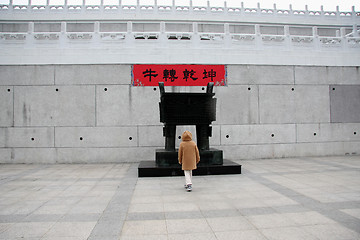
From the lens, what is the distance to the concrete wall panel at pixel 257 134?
32.2ft

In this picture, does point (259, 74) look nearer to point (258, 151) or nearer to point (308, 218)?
point (258, 151)

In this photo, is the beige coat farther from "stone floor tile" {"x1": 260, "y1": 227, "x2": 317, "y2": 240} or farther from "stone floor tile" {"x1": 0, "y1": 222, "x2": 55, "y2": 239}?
"stone floor tile" {"x1": 0, "y1": 222, "x2": 55, "y2": 239}

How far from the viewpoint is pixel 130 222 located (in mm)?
3588

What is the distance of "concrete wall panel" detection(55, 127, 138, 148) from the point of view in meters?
9.41

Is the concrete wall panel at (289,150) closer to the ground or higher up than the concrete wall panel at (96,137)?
closer to the ground

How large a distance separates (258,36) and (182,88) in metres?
3.95

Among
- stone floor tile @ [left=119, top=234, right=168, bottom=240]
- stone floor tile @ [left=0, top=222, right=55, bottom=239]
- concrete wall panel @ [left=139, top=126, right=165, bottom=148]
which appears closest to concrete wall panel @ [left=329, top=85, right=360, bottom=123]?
concrete wall panel @ [left=139, top=126, right=165, bottom=148]

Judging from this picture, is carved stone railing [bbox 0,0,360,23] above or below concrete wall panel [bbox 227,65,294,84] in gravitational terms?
above

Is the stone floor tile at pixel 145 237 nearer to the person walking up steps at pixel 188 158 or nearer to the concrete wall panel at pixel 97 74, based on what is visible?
the person walking up steps at pixel 188 158

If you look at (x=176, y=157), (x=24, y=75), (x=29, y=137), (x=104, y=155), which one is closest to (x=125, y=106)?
(x=104, y=155)

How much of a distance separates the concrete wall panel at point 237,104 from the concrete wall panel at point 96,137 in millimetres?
3635

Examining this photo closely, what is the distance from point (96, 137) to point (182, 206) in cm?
625

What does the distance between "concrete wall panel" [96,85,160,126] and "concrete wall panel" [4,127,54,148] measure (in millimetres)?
2049

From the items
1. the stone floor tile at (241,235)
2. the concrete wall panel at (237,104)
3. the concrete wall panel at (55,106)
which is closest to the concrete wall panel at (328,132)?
the concrete wall panel at (237,104)
